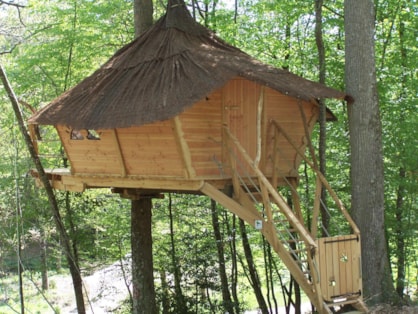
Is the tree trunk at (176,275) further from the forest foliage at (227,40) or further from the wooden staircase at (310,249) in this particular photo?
the wooden staircase at (310,249)

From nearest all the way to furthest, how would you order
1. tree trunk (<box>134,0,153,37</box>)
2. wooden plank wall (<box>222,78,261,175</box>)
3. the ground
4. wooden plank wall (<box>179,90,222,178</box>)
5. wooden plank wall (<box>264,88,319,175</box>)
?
wooden plank wall (<box>179,90,222,178</box>) → wooden plank wall (<box>222,78,261,175</box>) → wooden plank wall (<box>264,88,319,175</box>) → tree trunk (<box>134,0,153,37</box>) → the ground

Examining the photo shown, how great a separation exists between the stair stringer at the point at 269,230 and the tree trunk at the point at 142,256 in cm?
312

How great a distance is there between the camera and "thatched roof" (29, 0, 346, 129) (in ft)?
19.0

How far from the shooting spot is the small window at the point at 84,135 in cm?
716

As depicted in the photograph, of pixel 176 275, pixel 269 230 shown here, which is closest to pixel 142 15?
pixel 269 230

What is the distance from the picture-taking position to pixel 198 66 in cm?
615

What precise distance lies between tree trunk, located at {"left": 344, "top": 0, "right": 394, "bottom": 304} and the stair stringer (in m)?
1.14

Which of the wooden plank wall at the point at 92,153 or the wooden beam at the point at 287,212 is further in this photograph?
the wooden plank wall at the point at 92,153

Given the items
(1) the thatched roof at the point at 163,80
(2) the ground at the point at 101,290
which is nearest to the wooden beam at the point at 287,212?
(1) the thatched roof at the point at 163,80

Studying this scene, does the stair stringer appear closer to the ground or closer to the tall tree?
the tall tree

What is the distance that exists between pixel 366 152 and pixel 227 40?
540cm

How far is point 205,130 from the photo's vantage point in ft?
20.8

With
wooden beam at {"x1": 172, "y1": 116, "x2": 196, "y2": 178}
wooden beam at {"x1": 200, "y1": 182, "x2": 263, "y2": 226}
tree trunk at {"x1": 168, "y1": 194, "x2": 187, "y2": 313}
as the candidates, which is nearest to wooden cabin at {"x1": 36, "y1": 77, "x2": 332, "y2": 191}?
wooden beam at {"x1": 172, "y1": 116, "x2": 196, "y2": 178}

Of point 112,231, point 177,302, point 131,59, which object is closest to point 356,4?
point 131,59
